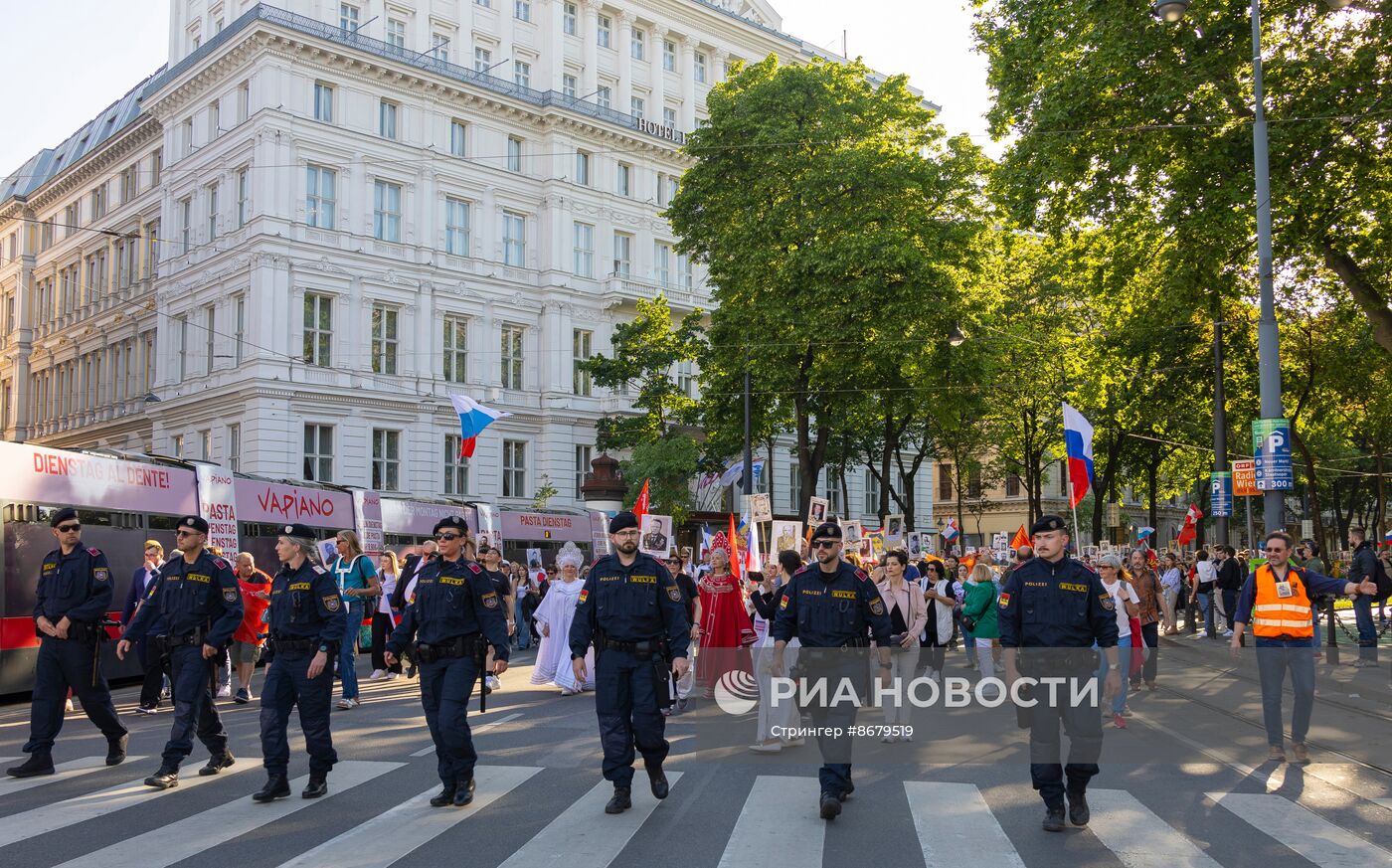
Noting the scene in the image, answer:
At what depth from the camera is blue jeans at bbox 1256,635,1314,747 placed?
34.2 ft

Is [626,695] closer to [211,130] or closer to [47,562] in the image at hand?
[47,562]

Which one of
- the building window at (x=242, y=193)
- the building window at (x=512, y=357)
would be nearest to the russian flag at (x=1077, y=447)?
the building window at (x=512, y=357)

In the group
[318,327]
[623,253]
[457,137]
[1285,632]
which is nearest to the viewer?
[1285,632]

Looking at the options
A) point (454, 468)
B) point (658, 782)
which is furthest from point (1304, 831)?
point (454, 468)

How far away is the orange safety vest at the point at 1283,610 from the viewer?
10.4 m

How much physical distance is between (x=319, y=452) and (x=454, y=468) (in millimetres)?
5705

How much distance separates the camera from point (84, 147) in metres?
63.2

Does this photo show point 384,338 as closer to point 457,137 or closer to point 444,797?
point 457,137

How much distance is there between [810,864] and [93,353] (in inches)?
2293

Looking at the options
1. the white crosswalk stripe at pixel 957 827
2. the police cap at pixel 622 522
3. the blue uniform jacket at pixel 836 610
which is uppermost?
the police cap at pixel 622 522

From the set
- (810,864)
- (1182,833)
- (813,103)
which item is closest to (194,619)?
(810,864)

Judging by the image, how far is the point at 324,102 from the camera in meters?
46.2

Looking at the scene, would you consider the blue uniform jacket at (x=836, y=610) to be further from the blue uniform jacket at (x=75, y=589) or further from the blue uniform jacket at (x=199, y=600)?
the blue uniform jacket at (x=75, y=589)

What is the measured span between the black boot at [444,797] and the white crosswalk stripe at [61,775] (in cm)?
302
